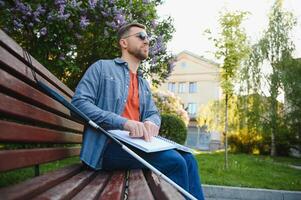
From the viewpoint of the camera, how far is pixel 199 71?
51844mm

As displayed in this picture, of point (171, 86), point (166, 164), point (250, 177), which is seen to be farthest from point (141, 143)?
point (171, 86)

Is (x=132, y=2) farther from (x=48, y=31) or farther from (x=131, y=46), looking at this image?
(x=131, y=46)

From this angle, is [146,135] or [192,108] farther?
[192,108]

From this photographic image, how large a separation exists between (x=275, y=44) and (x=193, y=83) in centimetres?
2677

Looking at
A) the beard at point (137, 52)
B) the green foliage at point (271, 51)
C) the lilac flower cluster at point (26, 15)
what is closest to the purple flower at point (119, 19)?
the lilac flower cluster at point (26, 15)

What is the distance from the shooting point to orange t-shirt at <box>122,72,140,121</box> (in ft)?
10.7

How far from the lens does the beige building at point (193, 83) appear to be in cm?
5088

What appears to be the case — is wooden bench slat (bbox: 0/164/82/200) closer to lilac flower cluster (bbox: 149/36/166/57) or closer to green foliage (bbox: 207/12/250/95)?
lilac flower cluster (bbox: 149/36/166/57)

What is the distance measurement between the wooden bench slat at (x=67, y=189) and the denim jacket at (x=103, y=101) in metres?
0.28

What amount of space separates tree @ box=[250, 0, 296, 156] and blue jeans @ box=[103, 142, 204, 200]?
75.8 feet

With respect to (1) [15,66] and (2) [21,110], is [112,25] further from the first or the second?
(2) [21,110]

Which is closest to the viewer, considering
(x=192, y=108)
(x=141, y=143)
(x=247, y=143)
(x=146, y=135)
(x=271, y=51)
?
(x=141, y=143)

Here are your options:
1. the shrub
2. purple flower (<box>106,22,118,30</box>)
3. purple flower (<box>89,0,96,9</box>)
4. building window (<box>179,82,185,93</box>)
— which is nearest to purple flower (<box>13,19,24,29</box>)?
purple flower (<box>89,0,96,9</box>)

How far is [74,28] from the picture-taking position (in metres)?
6.62
